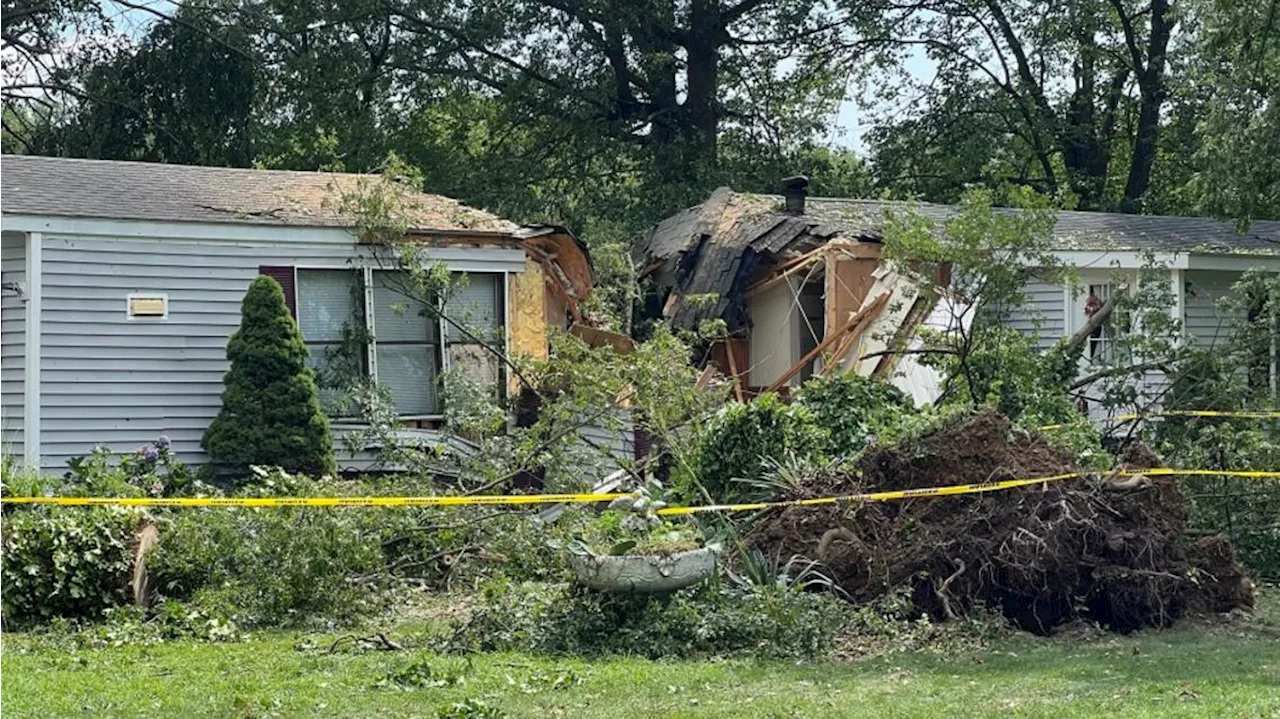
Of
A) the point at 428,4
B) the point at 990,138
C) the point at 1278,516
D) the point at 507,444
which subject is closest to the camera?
the point at 1278,516

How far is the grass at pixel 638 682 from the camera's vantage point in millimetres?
6902

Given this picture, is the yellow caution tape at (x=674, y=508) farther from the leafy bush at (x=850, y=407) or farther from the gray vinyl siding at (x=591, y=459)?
the gray vinyl siding at (x=591, y=459)

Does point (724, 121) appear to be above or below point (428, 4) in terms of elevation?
below

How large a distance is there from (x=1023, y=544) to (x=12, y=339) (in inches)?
360

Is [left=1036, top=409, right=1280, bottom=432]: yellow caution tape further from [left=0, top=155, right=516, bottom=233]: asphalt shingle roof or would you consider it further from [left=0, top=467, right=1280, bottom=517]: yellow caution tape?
[left=0, top=155, right=516, bottom=233]: asphalt shingle roof

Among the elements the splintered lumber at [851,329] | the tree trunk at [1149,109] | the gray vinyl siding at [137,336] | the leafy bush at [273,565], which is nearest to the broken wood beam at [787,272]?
the splintered lumber at [851,329]

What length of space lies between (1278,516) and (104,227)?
394 inches

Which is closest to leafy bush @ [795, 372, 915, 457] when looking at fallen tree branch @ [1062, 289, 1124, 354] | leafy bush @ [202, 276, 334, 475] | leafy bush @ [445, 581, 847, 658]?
fallen tree branch @ [1062, 289, 1124, 354]

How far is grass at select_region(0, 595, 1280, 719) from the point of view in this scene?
6.90 metres

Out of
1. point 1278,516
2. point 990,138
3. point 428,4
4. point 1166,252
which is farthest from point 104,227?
point 990,138

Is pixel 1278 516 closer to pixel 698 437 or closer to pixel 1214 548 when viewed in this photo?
pixel 1214 548

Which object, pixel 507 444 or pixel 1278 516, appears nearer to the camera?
pixel 1278 516

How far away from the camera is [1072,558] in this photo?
9.30 meters

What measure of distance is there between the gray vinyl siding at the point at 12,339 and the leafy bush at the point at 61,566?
160 inches
